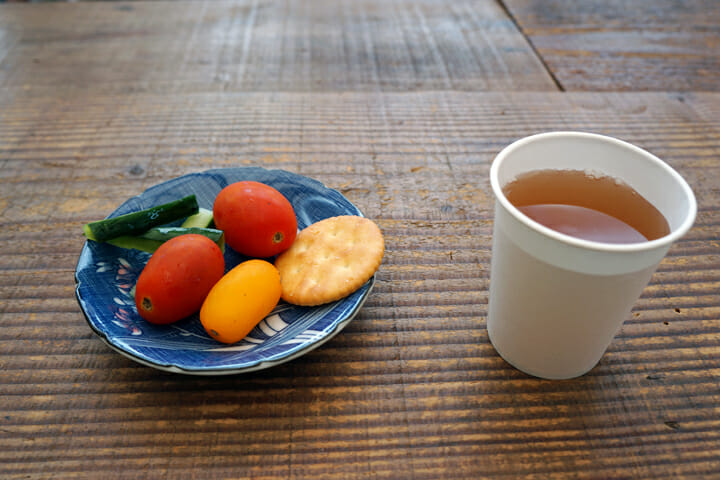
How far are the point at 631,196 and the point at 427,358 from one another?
24 cm

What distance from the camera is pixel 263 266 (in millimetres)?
549

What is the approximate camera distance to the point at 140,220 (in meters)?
0.61

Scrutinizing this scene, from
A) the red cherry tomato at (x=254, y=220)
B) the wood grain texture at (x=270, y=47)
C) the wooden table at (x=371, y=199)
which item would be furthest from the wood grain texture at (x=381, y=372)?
the wood grain texture at (x=270, y=47)

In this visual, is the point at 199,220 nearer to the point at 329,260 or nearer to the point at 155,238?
the point at 155,238

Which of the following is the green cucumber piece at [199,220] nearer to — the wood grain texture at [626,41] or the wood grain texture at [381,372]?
the wood grain texture at [381,372]

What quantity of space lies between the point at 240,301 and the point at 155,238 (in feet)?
0.54

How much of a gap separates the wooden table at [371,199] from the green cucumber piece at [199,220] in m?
0.15

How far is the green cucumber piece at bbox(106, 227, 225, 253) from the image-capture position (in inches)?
23.4

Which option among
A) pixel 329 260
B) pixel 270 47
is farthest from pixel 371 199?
pixel 270 47

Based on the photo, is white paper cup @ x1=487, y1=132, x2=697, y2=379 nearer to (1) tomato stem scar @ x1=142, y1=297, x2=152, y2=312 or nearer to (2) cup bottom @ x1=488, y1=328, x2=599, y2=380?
(2) cup bottom @ x1=488, y1=328, x2=599, y2=380

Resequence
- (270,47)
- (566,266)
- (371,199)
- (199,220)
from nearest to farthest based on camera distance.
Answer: (566,266), (199,220), (371,199), (270,47)

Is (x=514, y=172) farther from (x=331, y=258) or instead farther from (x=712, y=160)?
(x=712, y=160)

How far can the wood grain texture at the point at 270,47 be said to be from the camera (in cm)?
104

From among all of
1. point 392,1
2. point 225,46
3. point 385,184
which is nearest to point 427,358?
point 385,184
